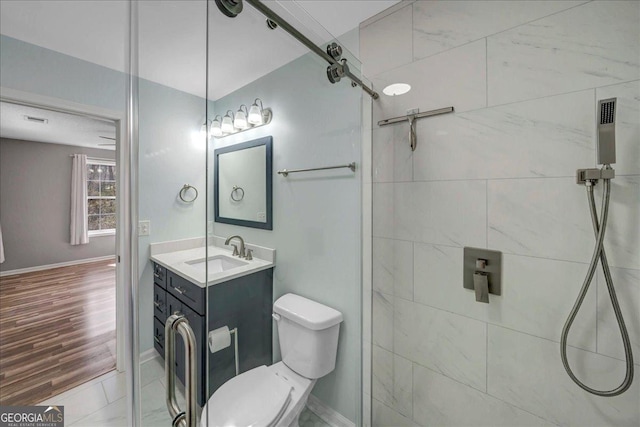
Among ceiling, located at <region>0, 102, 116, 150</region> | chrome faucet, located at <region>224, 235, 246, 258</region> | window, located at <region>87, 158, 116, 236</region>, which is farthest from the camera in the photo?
window, located at <region>87, 158, 116, 236</region>

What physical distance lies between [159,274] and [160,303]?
0.10 metres

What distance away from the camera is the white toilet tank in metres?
1.03

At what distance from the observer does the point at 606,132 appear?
71 cm

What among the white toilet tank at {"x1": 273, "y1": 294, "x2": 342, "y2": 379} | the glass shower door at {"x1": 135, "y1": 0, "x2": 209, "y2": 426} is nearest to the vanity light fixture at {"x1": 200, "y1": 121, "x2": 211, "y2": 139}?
the glass shower door at {"x1": 135, "y1": 0, "x2": 209, "y2": 426}

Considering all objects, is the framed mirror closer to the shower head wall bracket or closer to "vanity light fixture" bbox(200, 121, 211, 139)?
"vanity light fixture" bbox(200, 121, 211, 139)

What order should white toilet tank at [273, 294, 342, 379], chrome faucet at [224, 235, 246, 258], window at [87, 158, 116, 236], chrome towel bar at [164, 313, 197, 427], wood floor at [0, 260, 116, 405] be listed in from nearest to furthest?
chrome towel bar at [164, 313, 197, 427], chrome faucet at [224, 235, 246, 258], white toilet tank at [273, 294, 342, 379], window at [87, 158, 116, 236], wood floor at [0, 260, 116, 405]

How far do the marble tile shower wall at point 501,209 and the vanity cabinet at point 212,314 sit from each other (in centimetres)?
76

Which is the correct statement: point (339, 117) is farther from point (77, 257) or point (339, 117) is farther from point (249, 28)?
point (77, 257)

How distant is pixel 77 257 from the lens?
4.94 feet

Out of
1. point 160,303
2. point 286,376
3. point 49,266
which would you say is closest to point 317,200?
point 160,303

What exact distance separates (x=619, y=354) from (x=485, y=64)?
1.16m

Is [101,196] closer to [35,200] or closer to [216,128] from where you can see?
[35,200]

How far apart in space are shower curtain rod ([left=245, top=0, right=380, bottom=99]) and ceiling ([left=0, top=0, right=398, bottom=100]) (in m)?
0.03

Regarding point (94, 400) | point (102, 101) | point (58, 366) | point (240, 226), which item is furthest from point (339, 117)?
point (58, 366)
